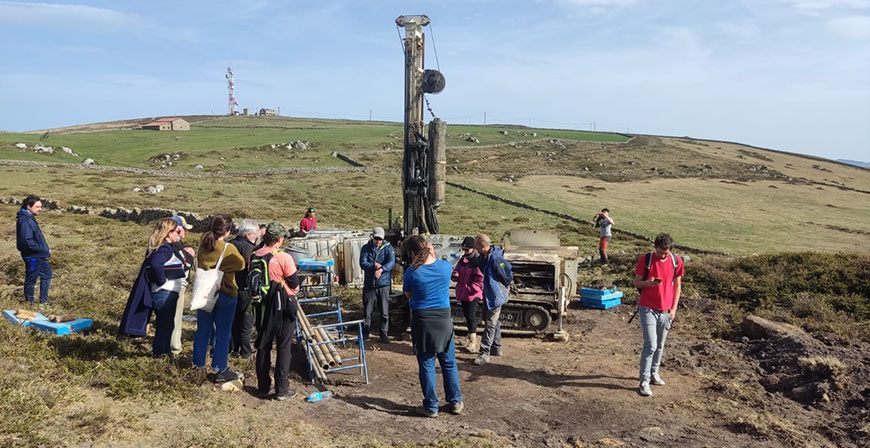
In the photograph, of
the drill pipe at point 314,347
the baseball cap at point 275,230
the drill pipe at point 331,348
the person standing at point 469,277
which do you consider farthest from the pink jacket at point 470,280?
the baseball cap at point 275,230

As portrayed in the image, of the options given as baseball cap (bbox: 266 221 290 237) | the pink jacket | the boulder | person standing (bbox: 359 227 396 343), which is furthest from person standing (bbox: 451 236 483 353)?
the boulder

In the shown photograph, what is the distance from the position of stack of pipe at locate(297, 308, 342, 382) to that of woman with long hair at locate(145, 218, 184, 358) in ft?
5.37

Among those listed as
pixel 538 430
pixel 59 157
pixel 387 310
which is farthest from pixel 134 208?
pixel 59 157

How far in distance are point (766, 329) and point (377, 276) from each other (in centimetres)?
680

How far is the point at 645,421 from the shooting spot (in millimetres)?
6938

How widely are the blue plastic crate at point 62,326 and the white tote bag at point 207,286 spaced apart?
8.92 ft

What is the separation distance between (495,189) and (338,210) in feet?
49.5

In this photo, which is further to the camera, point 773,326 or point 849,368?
point 773,326

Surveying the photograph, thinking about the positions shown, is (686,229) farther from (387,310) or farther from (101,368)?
(101,368)

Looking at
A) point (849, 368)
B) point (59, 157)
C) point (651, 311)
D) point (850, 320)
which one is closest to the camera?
point (651, 311)

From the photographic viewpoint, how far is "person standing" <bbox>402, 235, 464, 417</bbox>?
653cm

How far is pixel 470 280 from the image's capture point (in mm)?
9180

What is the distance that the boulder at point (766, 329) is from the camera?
32.6 ft

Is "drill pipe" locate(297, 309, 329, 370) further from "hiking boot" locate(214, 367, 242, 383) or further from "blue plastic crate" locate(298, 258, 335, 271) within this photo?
"blue plastic crate" locate(298, 258, 335, 271)
